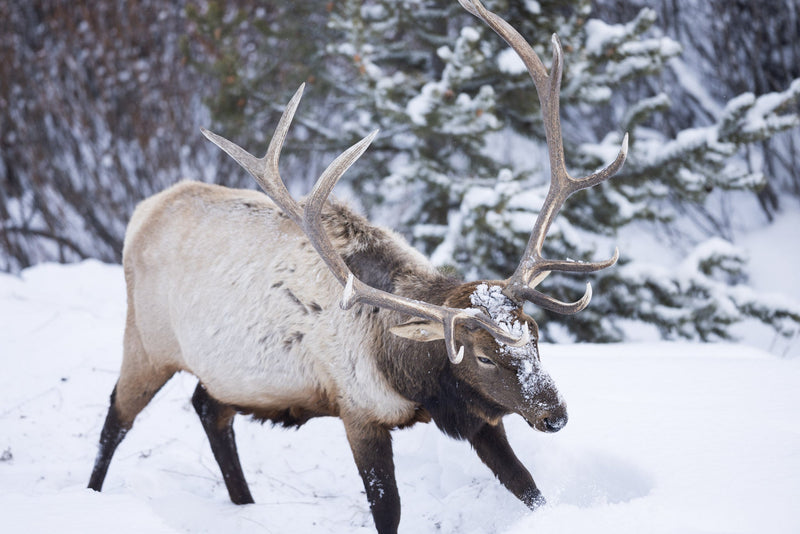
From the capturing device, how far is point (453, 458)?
3.40m

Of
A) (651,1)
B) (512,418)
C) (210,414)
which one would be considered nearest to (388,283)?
(512,418)

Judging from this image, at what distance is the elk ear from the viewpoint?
8.59ft

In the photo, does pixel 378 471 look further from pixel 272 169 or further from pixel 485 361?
pixel 272 169

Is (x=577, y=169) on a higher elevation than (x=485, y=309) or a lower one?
lower

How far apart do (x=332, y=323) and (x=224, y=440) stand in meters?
1.02

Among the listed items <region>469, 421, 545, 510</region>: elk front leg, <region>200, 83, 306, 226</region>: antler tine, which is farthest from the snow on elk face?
<region>200, 83, 306, 226</region>: antler tine

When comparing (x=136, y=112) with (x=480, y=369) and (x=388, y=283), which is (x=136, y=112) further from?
(x=480, y=369)

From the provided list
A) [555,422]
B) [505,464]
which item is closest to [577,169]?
[505,464]

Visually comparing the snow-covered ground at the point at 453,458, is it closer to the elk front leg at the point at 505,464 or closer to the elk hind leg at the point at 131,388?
the elk front leg at the point at 505,464

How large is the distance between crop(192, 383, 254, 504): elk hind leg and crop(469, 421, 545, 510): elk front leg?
1196mm

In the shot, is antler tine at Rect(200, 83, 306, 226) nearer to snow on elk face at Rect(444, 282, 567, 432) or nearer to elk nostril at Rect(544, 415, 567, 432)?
snow on elk face at Rect(444, 282, 567, 432)

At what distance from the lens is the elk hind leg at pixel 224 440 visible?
3.45m

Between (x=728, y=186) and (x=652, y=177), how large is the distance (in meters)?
0.54

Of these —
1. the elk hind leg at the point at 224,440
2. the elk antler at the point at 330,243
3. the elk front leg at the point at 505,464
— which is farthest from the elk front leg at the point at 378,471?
the elk hind leg at the point at 224,440
